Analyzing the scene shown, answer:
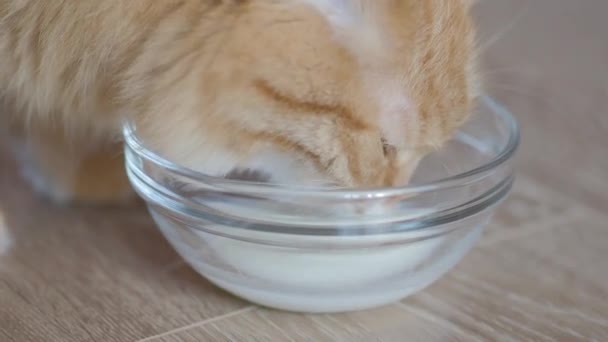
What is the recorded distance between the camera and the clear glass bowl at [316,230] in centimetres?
75

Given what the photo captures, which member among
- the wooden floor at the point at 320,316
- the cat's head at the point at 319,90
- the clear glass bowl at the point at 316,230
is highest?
the cat's head at the point at 319,90

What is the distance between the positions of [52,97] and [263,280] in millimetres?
329

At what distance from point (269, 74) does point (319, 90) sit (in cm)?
5

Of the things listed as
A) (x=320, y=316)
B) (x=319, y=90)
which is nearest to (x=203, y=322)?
(x=320, y=316)

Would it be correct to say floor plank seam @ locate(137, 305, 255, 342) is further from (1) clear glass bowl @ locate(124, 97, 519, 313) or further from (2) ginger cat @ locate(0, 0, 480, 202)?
(2) ginger cat @ locate(0, 0, 480, 202)

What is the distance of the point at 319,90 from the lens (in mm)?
741

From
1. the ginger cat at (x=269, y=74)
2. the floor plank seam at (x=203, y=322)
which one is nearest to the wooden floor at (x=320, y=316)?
the floor plank seam at (x=203, y=322)

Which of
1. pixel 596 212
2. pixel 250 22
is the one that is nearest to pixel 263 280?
pixel 250 22

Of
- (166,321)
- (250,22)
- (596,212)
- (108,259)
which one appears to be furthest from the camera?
(596,212)

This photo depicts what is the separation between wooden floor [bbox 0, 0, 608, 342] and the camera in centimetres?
82

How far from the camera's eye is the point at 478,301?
35.7 inches

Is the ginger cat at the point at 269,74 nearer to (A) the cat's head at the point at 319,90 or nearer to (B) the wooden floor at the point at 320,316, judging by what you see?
(A) the cat's head at the point at 319,90

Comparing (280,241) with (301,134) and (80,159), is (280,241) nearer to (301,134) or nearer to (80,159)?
(301,134)

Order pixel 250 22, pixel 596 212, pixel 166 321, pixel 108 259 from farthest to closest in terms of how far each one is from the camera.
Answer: pixel 596 212 < pixel 108 259 < pixel 166 321 < pixel 250 22
